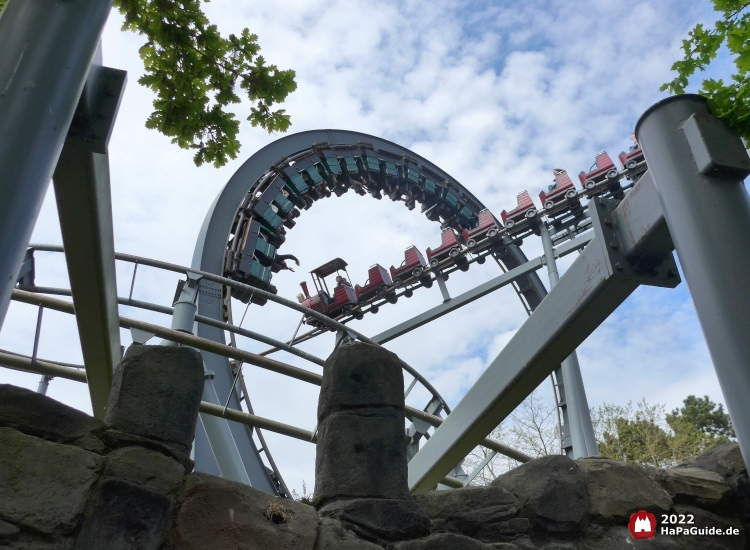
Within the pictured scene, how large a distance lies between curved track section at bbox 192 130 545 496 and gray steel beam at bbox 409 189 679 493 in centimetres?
511

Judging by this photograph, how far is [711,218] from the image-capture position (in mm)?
2350

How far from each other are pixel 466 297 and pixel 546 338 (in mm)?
12355

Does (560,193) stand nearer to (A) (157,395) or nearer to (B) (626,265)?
(B) (626,265)

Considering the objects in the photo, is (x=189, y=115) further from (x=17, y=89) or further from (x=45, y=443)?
(x=45, y=443)

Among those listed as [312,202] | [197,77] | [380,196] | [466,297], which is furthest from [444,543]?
[380,196]

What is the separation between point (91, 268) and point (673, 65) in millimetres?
3192

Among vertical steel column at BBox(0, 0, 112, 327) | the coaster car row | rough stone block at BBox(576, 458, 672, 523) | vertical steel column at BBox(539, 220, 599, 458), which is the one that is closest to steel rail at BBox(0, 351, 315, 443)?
rough stone block at BBox(576, 458, 672, 523)

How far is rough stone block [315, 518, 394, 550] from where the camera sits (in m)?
2.16

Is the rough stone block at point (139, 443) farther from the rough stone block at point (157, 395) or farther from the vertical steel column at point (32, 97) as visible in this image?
the vertical steel column at point (32, 97)

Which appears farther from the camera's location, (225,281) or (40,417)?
(225,281)

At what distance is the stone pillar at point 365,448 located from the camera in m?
2.30

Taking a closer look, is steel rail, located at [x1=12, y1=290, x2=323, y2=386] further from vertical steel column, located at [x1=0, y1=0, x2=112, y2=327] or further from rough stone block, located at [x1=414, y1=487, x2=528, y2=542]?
vertical steel column, located at [x1=0, y1=0, x2=112, y2=327]

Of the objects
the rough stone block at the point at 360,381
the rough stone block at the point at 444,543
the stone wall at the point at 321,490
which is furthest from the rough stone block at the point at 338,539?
the rough stone block at the point at 360,381

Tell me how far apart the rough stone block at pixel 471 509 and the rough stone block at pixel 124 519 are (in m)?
0.98
